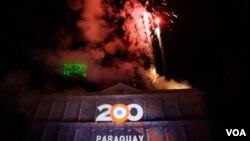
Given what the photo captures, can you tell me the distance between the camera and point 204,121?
13.2 m

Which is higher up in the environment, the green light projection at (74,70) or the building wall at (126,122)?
the green light projection at (74,70)

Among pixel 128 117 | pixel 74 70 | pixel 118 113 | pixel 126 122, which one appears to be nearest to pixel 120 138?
pixel 126 122

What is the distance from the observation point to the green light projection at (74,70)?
27438 mm

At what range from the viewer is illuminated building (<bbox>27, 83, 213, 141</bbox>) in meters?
13.1

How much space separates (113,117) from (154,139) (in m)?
2.49

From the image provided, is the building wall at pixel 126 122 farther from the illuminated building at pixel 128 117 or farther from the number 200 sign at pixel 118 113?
the number 200 sign at pixel 118 113

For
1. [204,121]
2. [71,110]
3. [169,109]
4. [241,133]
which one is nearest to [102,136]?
[71,110]

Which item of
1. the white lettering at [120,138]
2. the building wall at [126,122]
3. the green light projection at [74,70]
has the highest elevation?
the green light projection at [74,70]

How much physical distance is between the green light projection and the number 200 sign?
13904mm

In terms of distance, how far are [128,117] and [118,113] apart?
694 millimetres

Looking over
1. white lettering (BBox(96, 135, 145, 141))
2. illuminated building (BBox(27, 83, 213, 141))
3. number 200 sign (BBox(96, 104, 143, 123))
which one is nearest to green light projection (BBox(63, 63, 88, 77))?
illuminated building (BBox(27, 83, 213, 141))

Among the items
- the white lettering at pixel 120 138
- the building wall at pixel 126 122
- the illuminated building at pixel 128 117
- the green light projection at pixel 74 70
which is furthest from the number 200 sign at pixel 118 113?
the green light projection at pixel 74 70

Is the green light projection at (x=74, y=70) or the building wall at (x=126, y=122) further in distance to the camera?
the green light projection at (x=74, y=70)

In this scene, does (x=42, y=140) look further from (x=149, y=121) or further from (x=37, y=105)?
(x=149, y=121)
